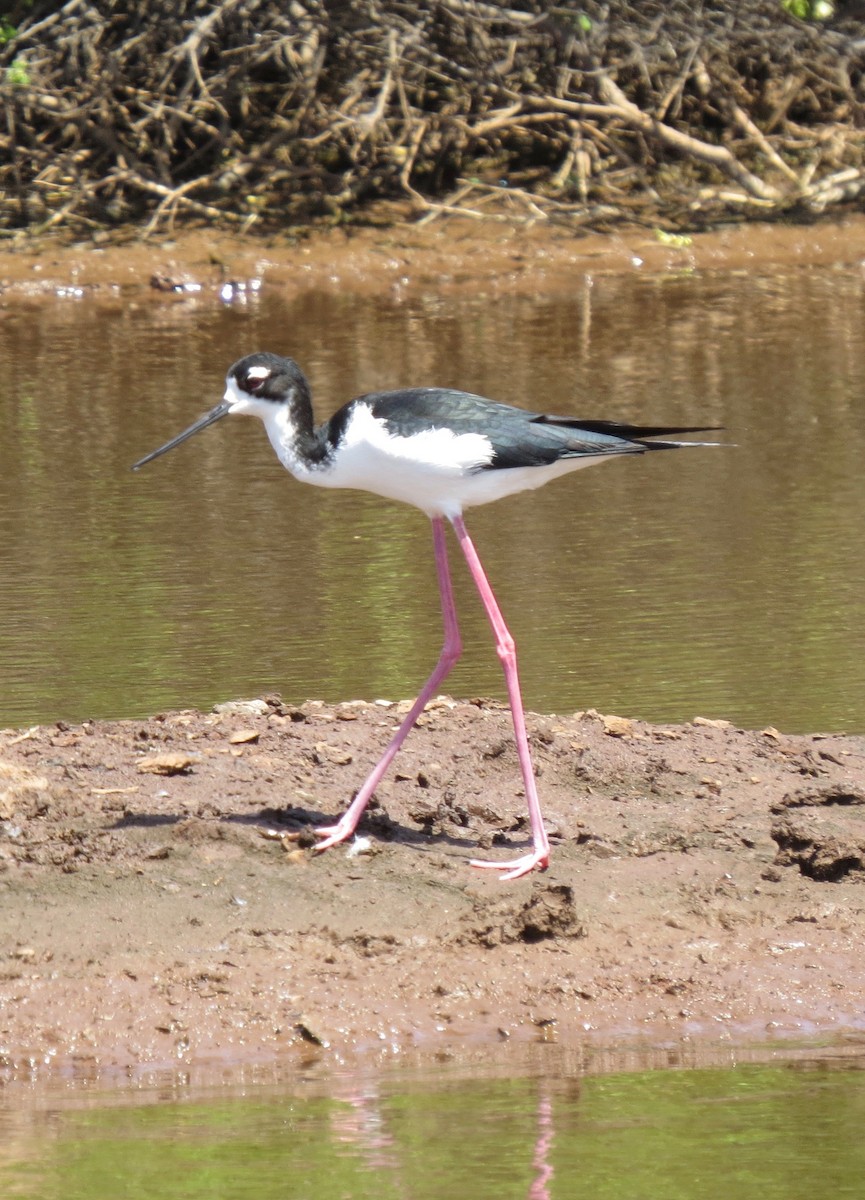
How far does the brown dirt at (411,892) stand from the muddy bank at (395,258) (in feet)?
31.0

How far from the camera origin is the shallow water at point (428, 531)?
6.54 meters

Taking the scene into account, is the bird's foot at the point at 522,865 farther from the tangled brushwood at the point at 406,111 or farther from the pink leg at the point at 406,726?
the tangled brushwood at the point at 406,111

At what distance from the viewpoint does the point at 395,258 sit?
15.1 metres

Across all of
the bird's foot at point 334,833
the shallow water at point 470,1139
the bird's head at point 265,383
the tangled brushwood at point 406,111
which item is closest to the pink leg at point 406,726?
the bird's foot at point 334,833

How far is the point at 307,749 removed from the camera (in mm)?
5406

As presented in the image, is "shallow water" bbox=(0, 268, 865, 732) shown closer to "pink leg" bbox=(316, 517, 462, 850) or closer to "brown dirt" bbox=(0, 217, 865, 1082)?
"brown dirt" bbox=(0, 217, 865, 1082)

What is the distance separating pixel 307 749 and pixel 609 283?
9.89 meters

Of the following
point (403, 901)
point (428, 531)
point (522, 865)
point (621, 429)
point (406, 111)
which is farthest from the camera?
point (406, 111)

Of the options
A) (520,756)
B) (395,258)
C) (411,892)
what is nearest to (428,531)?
(520,756)

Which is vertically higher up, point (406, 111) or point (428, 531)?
point (406, 111)

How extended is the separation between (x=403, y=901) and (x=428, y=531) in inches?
171

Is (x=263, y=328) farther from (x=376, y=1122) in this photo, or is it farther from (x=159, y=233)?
(x=376, y=1122)

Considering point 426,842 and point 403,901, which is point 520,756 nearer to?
point 426,842

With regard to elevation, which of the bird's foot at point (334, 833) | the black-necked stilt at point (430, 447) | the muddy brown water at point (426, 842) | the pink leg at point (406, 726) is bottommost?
the muddy brown water at point (426, 842)
